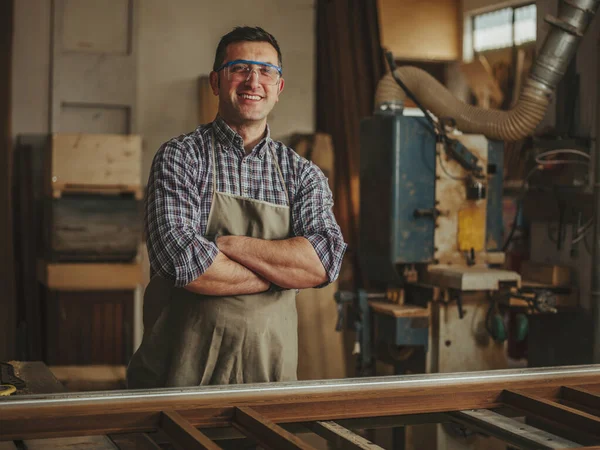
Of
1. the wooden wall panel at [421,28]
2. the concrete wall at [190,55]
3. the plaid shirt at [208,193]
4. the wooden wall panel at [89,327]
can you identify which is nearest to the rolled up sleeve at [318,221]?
the plaid shirt at [208,193]

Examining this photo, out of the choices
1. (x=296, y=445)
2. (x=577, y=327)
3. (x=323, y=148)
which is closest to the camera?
(x=296, y=445)

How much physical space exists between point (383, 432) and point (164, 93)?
2.99 metres

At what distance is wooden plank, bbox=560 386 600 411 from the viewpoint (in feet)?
5.02

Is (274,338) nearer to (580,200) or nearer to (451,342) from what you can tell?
(451,342)

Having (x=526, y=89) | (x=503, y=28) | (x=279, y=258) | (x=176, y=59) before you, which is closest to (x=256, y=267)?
(x=279, y=258)

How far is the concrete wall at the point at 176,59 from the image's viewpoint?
5.49 meters

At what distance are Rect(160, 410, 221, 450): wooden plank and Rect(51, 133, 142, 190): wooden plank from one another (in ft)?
11.4

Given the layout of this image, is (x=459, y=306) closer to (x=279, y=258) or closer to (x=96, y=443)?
(x=279, y=258)

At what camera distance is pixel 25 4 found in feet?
17.9

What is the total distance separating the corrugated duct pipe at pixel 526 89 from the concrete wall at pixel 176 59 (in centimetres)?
224

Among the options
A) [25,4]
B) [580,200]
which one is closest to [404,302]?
[580,200]

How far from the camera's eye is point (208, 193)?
2133 mm

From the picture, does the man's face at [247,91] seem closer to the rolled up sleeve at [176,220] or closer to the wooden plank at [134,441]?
the rolled up sleeve at [176,220]

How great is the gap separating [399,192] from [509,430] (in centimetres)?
221
